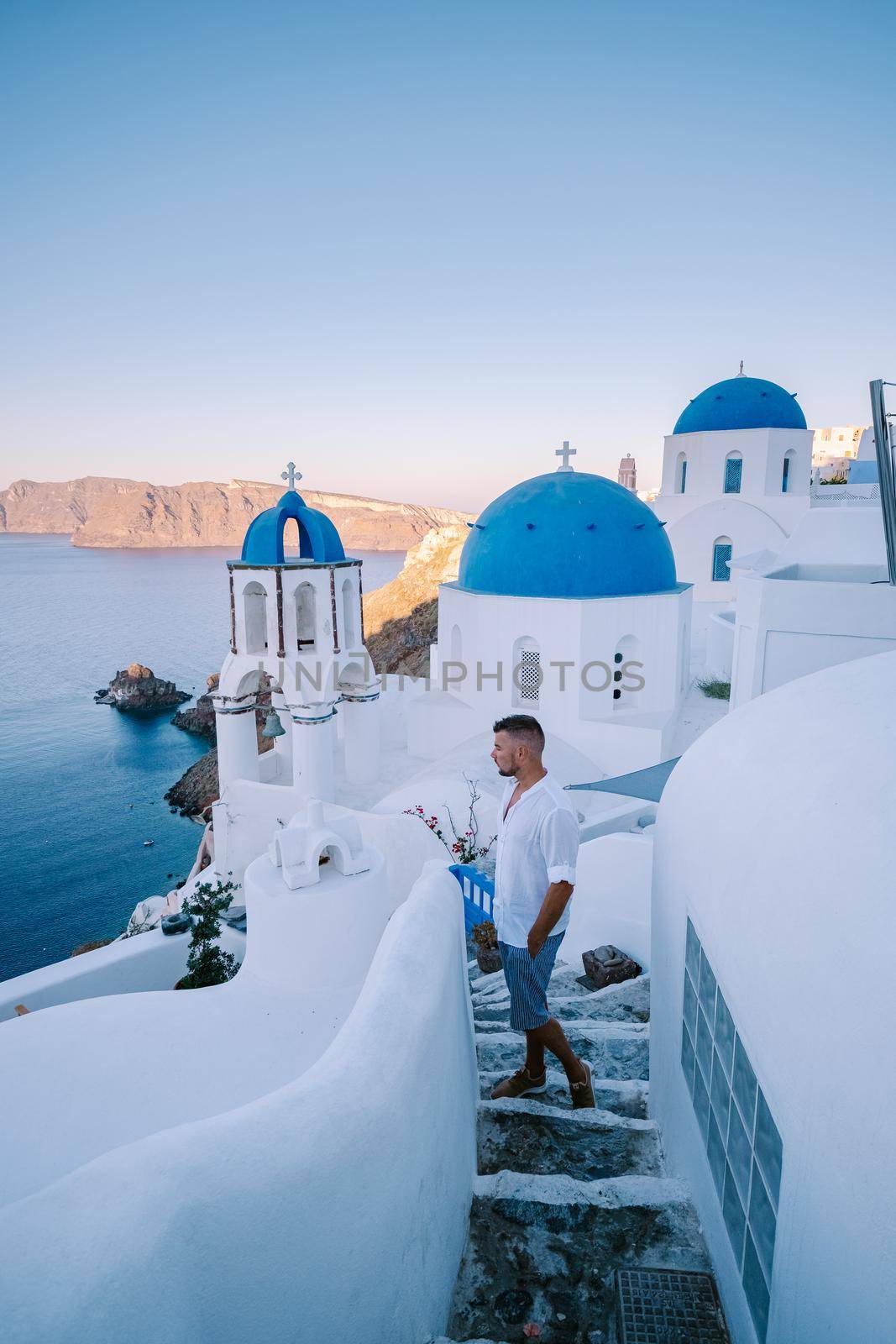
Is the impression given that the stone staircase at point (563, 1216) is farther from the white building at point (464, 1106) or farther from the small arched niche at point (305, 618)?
the small arched niche at point (305, 618)

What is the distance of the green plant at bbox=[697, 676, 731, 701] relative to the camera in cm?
1412

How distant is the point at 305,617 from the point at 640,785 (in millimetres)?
7424

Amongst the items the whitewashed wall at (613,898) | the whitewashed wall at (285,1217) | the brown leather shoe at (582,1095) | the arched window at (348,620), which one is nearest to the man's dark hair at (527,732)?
the whitewashed wall at (285,1217)

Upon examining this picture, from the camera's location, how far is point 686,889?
9.52 ft

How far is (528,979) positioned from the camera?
10.9 feet

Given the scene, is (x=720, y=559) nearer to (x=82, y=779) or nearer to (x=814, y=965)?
A: (x=814, y=965)

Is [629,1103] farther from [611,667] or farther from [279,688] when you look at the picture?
[279,688]

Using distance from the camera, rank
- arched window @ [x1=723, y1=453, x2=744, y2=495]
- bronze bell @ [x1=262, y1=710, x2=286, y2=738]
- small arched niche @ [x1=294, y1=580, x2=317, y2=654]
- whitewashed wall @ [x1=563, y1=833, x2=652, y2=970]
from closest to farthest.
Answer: whitewashed wall @ [x1=563, y1=833, x2=652, y2=970]
small arched niche @ [x1=294, y1=580, x2=317, y2=654]
bronze bell @ [x1=262, y1=710, x2=286, y2=738]
arched window @ [x1=723, y1=453, x2=744, y2=495]

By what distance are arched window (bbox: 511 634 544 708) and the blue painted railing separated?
271 inches

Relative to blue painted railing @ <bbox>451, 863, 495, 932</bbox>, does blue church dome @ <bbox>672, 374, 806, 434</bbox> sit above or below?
above

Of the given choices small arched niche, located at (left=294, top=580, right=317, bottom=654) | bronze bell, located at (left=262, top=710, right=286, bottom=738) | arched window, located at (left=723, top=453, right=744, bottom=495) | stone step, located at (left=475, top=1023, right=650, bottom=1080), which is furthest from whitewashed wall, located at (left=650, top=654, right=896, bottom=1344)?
arched window, located at (left=723, top=453, right=744, bottom=495)

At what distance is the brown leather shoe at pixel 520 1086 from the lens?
3.61 metres

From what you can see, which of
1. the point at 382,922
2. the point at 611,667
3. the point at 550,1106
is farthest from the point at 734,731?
the point at 611,667

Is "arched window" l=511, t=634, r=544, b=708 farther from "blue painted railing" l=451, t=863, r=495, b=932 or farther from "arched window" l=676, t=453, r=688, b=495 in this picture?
"arched window" l=676, t=453, r=688, b=495
